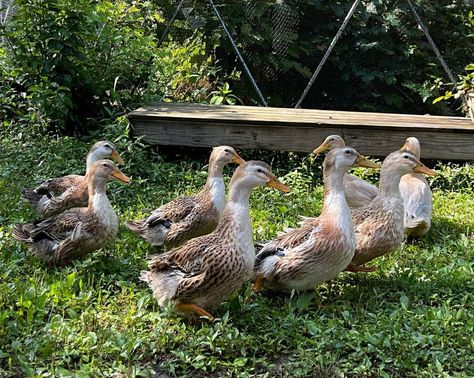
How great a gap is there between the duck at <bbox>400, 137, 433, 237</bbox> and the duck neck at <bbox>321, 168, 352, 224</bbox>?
4.10 ft

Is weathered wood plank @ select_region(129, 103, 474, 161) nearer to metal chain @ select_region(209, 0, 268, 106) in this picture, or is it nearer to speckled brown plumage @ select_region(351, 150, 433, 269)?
metal chain @ select_region(209, 0, 268, 106)

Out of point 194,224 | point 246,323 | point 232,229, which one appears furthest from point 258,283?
point 194,224

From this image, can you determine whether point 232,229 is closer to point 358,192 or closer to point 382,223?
point 382,223

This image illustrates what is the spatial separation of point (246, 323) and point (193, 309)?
15.0 inches

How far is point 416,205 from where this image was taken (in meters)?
6.53

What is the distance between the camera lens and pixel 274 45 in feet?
36.1

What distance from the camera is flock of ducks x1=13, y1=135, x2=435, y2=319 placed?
468 centimetres

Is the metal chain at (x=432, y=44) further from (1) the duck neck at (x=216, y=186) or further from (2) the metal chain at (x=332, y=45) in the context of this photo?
(1) the duck neck at (x=216, y=186)

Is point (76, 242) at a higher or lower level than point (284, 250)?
lower

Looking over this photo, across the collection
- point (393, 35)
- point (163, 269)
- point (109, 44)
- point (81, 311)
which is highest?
point (393, 35)

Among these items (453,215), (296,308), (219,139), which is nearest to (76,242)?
(296,308)

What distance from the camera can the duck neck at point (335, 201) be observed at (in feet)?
16.7

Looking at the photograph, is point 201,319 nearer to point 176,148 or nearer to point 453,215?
point 453,215

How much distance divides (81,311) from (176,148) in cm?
443
